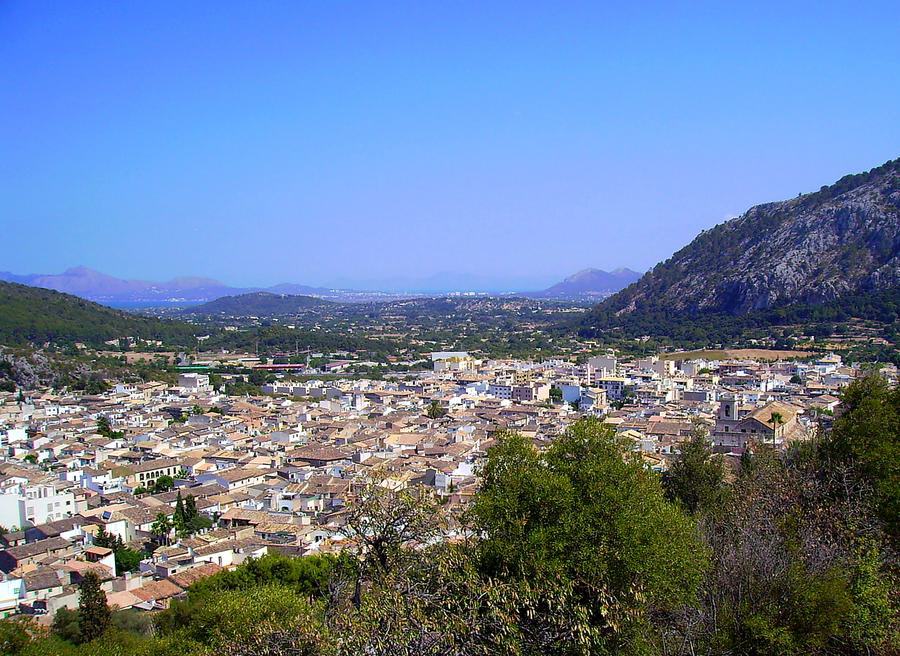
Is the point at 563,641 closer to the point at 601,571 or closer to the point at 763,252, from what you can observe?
the point at 601,571

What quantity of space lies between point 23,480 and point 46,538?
3.79m

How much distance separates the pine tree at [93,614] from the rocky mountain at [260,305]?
142090 millimetres

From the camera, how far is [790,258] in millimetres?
70312

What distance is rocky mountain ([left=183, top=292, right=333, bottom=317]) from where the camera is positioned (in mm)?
158250

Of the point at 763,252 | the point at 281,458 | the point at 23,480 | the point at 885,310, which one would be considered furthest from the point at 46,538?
the point at 763,252

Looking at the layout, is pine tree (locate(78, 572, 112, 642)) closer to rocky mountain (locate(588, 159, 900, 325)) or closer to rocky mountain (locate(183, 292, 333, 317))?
rocky mountain (locate(588, 159, 900, 325))

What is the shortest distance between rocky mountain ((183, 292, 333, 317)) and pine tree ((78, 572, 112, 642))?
142090 mm

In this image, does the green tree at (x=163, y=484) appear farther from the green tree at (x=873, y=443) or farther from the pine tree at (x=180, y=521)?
the green tree at (x=873, y=443)

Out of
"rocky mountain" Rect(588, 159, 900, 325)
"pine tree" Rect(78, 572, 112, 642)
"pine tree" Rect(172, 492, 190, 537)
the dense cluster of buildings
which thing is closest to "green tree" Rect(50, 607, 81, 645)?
"pine tree" Rect(78, 572, 112, 642)

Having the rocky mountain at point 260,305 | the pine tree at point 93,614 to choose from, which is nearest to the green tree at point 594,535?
the pine tree at point 93,614

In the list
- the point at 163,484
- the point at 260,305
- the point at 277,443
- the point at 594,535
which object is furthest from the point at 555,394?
the point at 260,305

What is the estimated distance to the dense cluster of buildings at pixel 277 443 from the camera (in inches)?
675

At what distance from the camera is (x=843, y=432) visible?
478 inches

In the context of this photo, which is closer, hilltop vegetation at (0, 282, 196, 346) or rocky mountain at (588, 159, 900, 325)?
hilltop vegetation at (0, 282, 196, 346)
